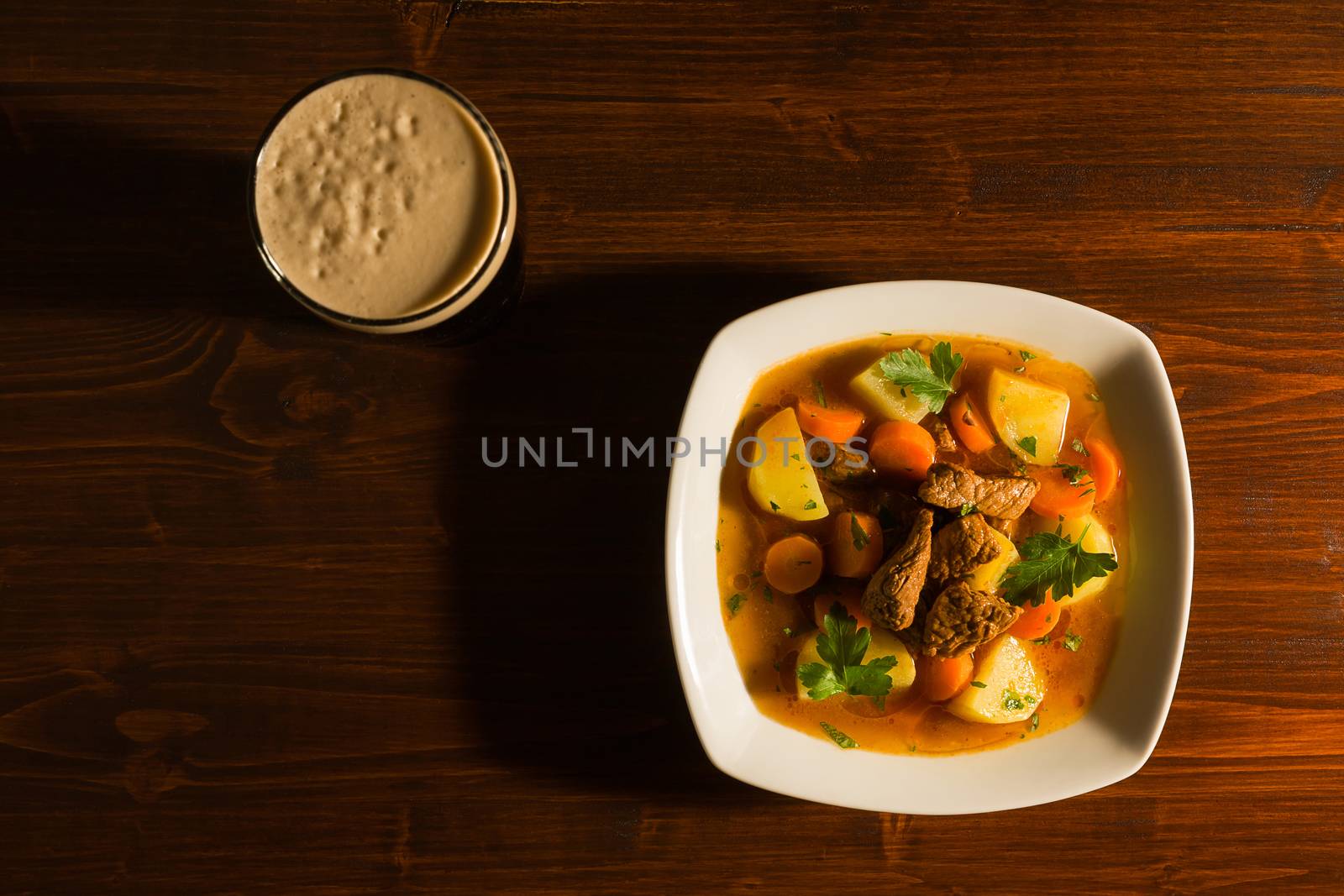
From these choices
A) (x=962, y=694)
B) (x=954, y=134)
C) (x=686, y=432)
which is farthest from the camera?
(x=954, y=134)

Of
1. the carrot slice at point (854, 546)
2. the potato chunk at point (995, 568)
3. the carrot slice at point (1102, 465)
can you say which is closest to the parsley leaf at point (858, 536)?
the carrot slice at point (854, 546)

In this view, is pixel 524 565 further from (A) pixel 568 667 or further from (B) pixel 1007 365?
(B) pixel 1007 365

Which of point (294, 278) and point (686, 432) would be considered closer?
point (294, 278)

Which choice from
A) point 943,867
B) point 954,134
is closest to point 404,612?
point 943,867

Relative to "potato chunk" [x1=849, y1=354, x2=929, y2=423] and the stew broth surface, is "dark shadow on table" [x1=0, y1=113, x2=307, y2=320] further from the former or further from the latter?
"potato chunk" [x1=849, y1=354, x2=929, y2=423]

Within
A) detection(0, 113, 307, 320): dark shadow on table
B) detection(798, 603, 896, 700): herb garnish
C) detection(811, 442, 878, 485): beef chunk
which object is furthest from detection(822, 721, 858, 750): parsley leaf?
detection(0, 113, 307, 320): dark shadow on table

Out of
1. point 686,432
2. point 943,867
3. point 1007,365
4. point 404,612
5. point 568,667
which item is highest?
point 1007,365

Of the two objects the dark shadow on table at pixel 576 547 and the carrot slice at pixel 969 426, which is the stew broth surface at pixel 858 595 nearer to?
the carrot slice at pixel 969 426

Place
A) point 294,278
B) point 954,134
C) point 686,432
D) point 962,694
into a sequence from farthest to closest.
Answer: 1. point 954,134
2. point 962,694
3. point 686,432
4. point 294,278
